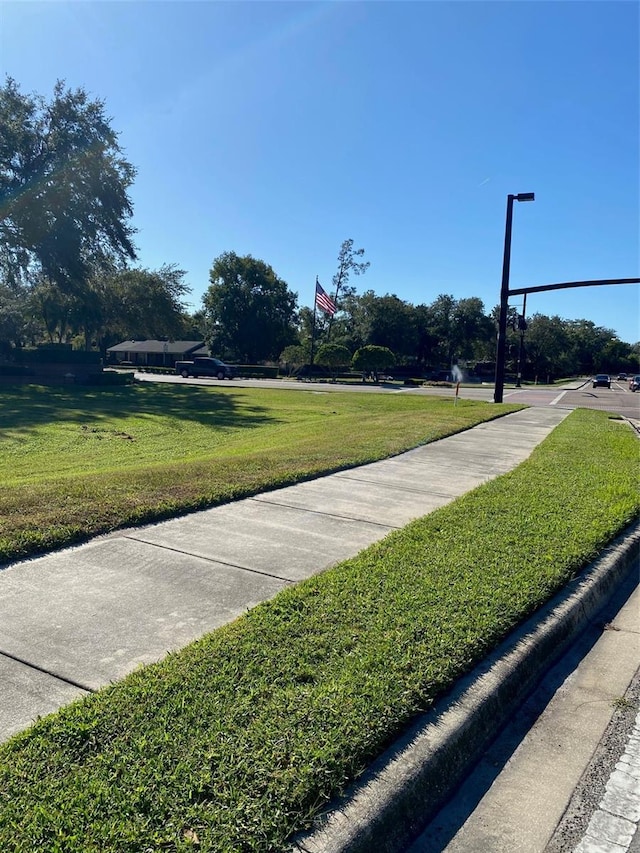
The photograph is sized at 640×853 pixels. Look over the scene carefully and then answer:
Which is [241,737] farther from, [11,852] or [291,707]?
[11,852]

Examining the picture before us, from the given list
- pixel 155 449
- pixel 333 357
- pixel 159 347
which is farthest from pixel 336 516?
pixel 159 347

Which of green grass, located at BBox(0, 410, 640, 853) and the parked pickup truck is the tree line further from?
green grass, located at BBox(0, 410, 640, 853)

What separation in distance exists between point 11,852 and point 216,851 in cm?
62

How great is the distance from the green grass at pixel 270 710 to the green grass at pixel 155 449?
7.76 ft

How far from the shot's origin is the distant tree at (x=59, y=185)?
30.4 m

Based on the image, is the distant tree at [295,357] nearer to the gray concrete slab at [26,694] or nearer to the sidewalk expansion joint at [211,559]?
the sidewalk expansion joint at [211,559]

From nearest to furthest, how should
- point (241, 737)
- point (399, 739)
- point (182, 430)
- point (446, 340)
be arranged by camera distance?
point (241, 737), point (399, 739), point (182, 430), point (446, 340)

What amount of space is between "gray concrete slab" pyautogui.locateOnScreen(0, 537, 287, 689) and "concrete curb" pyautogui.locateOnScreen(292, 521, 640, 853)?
1.37 metres

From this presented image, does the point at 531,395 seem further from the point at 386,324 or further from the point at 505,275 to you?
the point at 386,324

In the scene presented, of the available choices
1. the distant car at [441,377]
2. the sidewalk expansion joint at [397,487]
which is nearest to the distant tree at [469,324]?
the distant car at [441,377]

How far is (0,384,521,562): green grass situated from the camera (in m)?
5.61

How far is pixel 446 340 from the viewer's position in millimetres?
72250

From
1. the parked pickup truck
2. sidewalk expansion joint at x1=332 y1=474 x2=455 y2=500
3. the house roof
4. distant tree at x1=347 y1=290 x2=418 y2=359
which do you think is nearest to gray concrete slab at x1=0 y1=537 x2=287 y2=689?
sidewalk expansion joint at x1=332 y1=474 x2=455 y2=500

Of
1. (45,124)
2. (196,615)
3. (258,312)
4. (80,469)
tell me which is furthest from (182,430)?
(258,312)
